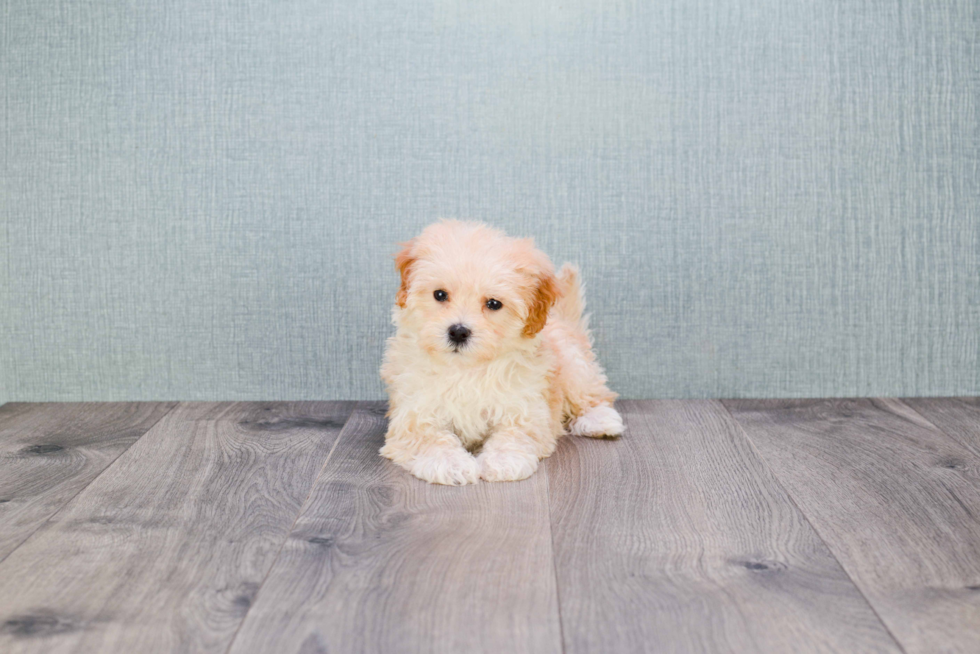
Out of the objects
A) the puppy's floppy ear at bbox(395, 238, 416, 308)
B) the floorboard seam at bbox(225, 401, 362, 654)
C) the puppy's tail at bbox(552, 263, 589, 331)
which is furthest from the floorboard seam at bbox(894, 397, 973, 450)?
the floorboard seam at bbox(225, 401, 362, 654)

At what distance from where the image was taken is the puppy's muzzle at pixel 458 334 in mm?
1798

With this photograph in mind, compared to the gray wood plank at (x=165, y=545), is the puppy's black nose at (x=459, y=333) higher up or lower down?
higher up

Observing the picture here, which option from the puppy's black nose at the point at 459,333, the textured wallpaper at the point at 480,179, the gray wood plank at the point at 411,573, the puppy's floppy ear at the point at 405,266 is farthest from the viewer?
the textured wallpaper at the point at 480,179

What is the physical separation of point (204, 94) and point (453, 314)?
45.5 inches

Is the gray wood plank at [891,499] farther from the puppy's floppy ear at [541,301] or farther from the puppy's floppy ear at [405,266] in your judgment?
the puppy's floppy ear at [405,266]

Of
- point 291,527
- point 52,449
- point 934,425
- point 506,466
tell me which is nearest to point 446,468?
point 506,466

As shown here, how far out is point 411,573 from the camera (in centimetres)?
138

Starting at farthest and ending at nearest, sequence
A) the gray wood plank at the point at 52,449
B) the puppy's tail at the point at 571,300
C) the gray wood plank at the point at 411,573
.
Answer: the puppy's tail at the point at 571,300
the gray wood plank at the point at 52,449
the gray wood plank at the point at 411,573

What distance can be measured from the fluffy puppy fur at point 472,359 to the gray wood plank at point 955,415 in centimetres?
105

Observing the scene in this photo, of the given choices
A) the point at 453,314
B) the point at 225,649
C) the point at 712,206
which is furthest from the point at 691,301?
the point at 225,649

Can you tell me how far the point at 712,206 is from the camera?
2.46 m

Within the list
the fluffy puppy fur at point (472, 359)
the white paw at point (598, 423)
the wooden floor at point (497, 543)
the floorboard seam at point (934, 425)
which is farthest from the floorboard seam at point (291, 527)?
the floorboard seam at point (934, 425)

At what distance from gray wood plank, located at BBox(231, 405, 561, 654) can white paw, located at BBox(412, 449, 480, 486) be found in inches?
0.9

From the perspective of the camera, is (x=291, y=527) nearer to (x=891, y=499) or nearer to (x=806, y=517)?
(x=806, y=517)
